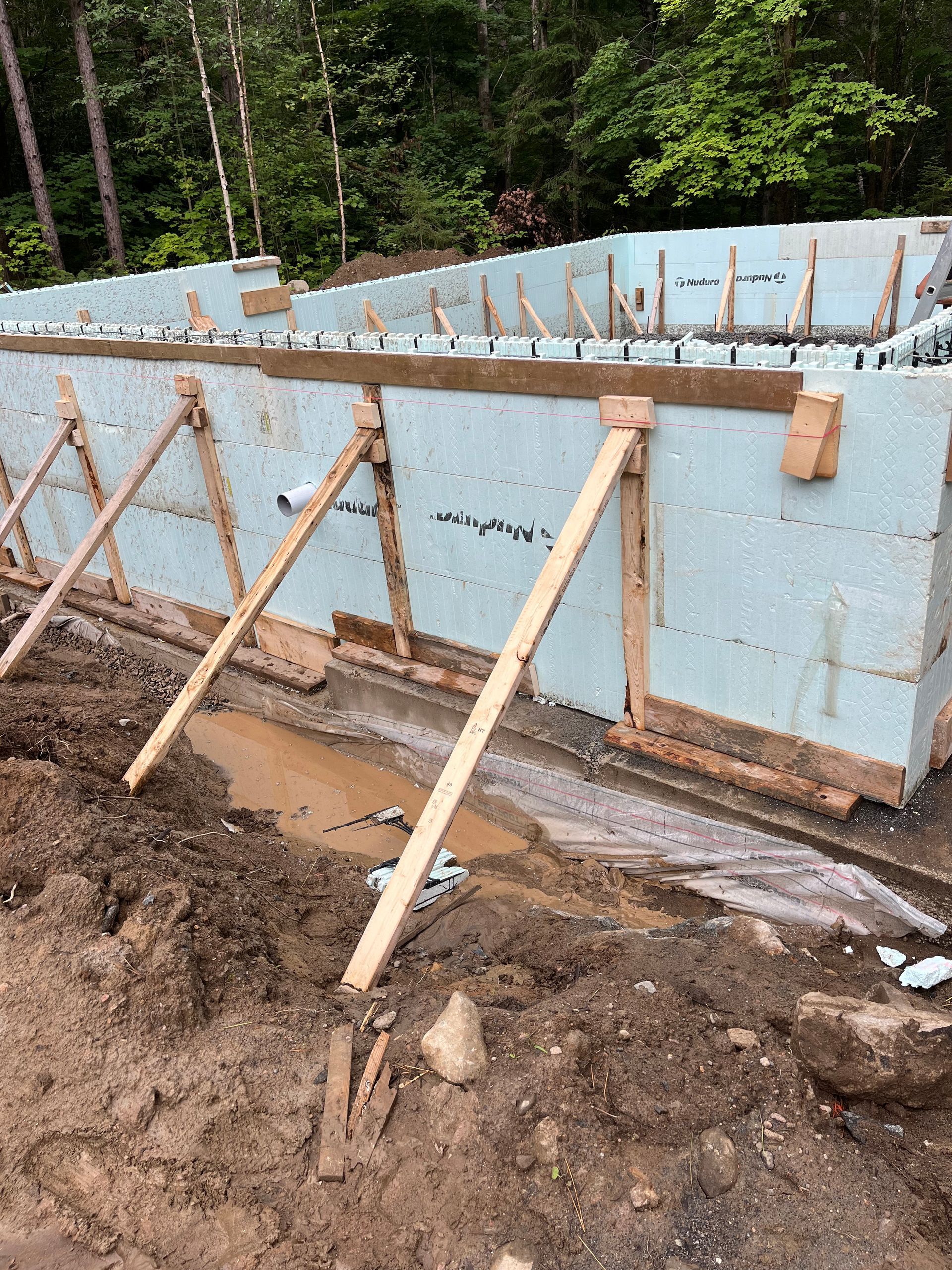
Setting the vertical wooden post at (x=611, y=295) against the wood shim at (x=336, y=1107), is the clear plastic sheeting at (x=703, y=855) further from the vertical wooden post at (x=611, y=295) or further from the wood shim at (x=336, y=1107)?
the vertical wooden post at (x=611, y=295)

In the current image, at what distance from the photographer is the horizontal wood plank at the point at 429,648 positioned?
630 cm

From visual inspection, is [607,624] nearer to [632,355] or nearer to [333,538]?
[632,355]

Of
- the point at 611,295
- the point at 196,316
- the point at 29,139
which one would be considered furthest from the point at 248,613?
the point at 29,139

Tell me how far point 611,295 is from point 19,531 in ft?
33.7

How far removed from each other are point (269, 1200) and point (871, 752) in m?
3.52

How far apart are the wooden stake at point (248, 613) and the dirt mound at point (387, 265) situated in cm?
1050

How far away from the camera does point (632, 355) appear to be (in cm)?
486

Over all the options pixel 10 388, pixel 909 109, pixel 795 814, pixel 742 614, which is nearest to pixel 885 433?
pixel 742 614

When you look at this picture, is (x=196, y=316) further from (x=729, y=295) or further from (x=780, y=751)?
(x=729, y=295)

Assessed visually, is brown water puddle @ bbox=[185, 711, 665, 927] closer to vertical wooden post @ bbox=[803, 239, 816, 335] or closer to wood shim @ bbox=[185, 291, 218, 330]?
wood shim @ bbox=[185, 291, 218, 330]

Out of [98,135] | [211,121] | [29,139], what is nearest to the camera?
[211,121]

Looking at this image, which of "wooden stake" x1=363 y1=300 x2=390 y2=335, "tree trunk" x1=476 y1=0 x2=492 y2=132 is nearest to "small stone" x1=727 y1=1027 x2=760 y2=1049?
"wooden stake" x1=363 y1=300 x2=390 y2=335

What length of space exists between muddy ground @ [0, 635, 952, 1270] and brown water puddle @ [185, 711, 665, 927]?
2.48 ft

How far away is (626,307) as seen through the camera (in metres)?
15.3
